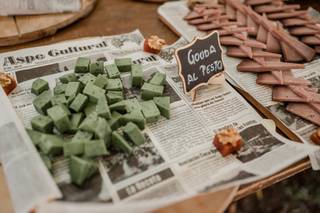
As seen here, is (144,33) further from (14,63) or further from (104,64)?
(14,63)

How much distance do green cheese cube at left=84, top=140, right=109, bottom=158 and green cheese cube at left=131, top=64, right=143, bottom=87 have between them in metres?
0.28

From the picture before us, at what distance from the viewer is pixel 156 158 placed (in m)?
0.86

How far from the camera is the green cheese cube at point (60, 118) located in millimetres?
870

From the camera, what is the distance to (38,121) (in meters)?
0.88

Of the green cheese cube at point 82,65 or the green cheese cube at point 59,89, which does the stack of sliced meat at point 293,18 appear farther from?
the green cheese cube at point 59,89

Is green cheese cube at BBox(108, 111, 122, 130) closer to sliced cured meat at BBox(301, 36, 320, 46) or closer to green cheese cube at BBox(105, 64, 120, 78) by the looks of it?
green cheese cube at BBox(105, 64, 120, 78)

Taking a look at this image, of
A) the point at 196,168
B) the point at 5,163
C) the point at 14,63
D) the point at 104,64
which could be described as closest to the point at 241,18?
the point at 104,64

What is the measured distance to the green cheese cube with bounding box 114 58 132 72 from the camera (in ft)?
3.58

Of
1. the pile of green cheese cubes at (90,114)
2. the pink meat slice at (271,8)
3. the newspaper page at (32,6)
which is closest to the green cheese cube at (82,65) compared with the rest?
the pile of green cheese cubes at (90,114)

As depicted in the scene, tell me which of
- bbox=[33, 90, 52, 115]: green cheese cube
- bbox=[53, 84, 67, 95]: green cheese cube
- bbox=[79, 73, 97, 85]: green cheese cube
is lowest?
bbox=[33, 90, 52, 115]: green cheese cube

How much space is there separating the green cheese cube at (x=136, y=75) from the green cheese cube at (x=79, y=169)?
33cm

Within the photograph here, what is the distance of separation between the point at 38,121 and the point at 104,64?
1.07 ft

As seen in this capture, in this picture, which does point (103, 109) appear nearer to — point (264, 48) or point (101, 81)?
point (101, 81)

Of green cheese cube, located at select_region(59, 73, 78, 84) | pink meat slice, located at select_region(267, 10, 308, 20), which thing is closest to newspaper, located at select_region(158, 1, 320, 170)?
pink meat slice, located at select_region(267, 10, 308, 20)
